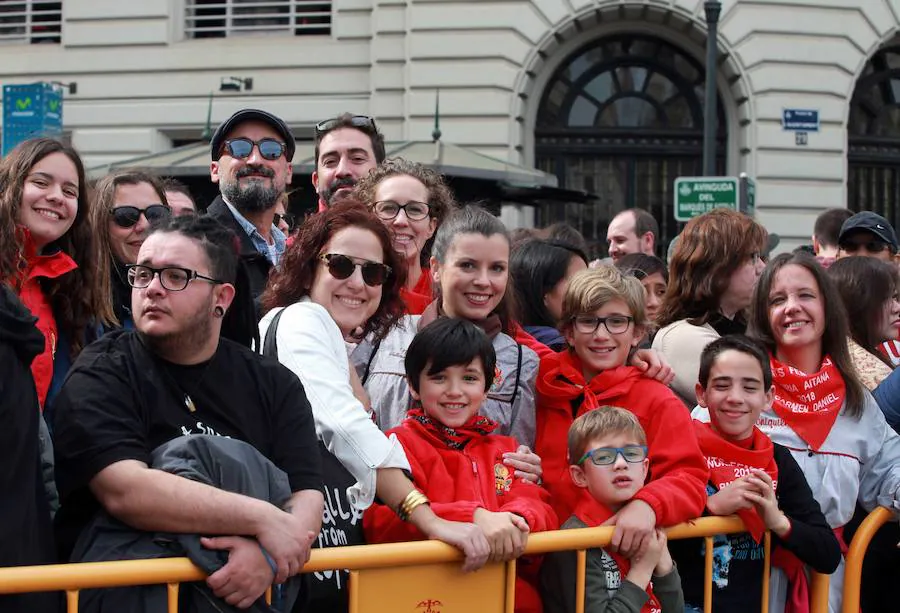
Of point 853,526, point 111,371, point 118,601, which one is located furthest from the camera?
point 853,526

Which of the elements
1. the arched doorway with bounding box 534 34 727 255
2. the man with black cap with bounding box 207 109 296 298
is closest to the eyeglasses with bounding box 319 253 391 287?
the man with black cap with bounding box 207 109 296 298

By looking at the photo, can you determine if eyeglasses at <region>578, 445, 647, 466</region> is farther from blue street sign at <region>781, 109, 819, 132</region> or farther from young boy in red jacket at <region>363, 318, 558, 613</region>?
blue street sign at <region>781, 109, 819, 132</region>

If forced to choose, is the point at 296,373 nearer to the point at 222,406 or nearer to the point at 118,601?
the point at 222,406

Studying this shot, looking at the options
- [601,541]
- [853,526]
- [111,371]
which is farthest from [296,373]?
[853,526]

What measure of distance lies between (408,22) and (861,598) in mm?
15882

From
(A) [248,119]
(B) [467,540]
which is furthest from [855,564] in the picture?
(A) [248,119]

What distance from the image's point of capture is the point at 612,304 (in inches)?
153

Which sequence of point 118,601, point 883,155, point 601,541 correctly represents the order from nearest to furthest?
point 118,601, point 601,541, point 883,155

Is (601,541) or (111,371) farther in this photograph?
(601,541)

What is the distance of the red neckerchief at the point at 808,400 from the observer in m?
4.09

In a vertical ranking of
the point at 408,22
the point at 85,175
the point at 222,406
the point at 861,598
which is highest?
the point at 408,22

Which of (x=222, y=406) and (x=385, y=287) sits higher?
(x=385, y=287)

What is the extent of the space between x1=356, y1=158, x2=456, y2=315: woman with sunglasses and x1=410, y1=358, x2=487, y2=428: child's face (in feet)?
2.92

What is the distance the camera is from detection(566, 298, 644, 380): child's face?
12.6 ft
